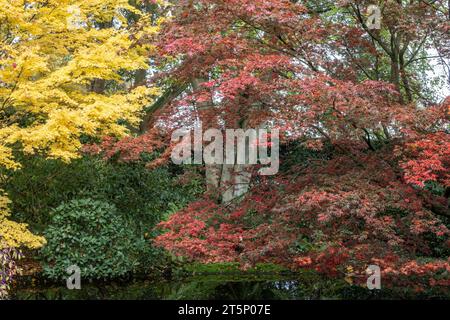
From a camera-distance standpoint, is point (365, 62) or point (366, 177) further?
point (365, 62)

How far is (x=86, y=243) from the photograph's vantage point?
8.77 metres

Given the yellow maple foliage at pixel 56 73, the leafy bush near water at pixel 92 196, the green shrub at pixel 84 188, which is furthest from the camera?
the green shrub at pixel 84 188

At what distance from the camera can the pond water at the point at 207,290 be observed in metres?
8.74

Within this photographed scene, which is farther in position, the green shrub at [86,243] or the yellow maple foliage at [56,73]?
the green shrub at [86,243]

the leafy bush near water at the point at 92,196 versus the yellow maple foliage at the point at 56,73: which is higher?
the yellow maple foliage at the point at 56,73

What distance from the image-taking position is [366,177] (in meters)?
6.09

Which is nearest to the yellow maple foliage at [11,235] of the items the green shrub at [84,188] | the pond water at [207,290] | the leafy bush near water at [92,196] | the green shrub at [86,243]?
the green shrub at [86,243]

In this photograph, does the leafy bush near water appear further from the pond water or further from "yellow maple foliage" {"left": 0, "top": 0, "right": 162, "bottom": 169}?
"yellow maple foliage" {"left": 0, "top": 0, "right": 162, "bottom": 169}

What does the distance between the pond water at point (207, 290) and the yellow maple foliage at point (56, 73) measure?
2230 millimetres

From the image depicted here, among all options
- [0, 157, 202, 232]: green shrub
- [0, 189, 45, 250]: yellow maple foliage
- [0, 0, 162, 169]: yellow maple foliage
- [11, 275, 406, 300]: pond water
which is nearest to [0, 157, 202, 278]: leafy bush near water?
[0, 157, 202, 232]: green shrub

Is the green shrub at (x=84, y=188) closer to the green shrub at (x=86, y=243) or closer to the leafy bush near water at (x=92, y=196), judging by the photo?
the leafy bush near water at (x=92, y=196)

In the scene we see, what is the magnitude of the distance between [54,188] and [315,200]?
6.01m

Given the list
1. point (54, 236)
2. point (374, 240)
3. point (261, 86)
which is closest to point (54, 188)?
point (54, 236)

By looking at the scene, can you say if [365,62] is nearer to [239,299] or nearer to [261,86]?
[261,86]
